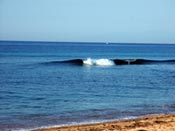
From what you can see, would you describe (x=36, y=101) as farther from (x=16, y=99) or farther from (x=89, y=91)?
(x=89, y=91)

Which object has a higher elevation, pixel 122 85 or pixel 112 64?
pixel 112 64

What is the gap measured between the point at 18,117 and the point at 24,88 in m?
8.17

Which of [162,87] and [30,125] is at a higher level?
[162,87]

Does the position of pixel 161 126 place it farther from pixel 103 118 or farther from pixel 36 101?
pixel 36 101

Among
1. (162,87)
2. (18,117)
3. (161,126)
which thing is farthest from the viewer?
(162,87)

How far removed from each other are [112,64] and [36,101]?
31655 millimetres

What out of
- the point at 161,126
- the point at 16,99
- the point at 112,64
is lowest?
the point at 161,126

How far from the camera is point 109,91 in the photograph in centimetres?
2317

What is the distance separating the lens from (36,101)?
62.6 ft

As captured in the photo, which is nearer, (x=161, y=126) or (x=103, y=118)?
(x=161, y=126)

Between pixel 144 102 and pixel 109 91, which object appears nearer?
pixel 144 102

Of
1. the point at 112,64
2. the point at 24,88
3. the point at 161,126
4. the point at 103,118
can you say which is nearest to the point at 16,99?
the point at 24,88

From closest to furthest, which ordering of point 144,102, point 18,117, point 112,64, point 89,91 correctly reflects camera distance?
1. point 18,117
2. point 144,102
3. point 89,91
4. point 112,64

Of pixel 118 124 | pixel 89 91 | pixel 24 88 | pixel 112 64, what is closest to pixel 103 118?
pixel 118 124
